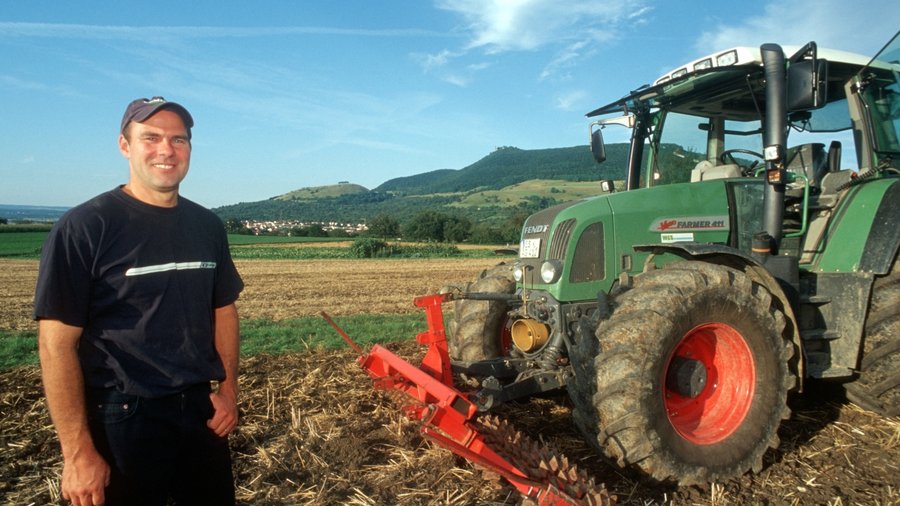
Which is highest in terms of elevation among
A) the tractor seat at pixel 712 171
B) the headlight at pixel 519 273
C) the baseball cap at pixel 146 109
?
the baseball cap at pixel 146 109

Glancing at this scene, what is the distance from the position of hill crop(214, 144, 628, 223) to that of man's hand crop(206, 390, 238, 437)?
82.5 meters

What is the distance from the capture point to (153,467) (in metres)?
2.21

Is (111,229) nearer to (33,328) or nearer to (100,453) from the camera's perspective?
(100,453)

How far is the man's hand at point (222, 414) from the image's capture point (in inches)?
96.9

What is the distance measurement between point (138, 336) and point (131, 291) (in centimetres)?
17

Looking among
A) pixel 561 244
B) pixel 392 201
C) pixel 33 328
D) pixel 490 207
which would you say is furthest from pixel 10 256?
pixel 392 201

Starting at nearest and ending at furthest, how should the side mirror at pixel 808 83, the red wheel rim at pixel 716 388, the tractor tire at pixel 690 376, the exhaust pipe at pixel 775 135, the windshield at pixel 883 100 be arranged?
the tractor tire at pixel 690 376, the red wheel rim at pixel 716 388, the side mirror at pixel 808 83, the exhaust pipe at pixel 775 135, the windshield at pixel 883 100

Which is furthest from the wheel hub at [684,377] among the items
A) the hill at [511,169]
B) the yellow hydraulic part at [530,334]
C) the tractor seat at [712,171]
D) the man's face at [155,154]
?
the hill at [511,169]

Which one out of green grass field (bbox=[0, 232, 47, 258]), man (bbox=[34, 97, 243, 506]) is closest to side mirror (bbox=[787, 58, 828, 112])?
man (bbox=[34, 97, 243, 506])

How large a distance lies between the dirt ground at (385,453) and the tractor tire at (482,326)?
52 cm

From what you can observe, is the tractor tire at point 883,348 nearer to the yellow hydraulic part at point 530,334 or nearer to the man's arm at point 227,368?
the yellow hydraulic part at point 530,334

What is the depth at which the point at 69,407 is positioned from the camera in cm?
198

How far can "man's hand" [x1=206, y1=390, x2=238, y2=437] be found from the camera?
2.46 m

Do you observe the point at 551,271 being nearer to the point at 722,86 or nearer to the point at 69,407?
the point at 722,86
